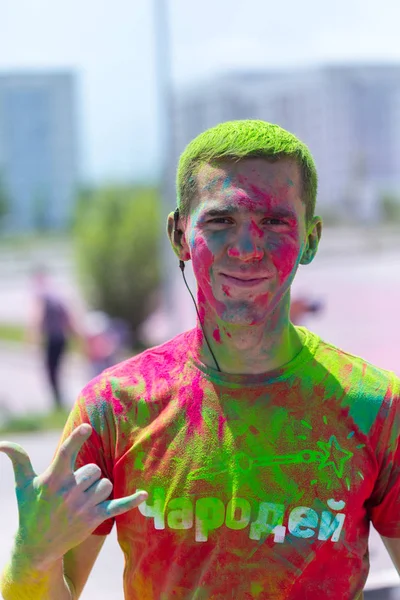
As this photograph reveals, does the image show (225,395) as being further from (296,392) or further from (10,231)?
(10,231)

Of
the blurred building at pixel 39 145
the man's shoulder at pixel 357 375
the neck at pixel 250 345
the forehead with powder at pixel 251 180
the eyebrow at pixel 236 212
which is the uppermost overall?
the forehead with powder at pixel 251 180

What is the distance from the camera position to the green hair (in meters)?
1.48

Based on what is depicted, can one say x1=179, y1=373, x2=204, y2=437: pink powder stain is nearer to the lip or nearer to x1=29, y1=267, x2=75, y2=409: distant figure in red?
the lip

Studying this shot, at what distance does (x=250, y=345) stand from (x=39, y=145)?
3187 centimetres

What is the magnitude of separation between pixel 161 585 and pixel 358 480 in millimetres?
393

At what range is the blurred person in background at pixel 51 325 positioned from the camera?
28.2ft

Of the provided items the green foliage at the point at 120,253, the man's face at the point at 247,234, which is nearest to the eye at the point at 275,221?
the man's face at the point at 247,234

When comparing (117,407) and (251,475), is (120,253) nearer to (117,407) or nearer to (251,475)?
(117,407)

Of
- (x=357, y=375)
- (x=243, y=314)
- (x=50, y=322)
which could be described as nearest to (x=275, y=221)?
(x=243, y=314)

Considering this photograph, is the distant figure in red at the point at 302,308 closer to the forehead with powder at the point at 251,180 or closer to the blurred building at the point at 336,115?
the blurred building at the point at 336,115

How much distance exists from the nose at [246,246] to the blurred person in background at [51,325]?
7.22 meters

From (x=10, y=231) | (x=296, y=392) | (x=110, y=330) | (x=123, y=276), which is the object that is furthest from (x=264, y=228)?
(x=10, y=231)

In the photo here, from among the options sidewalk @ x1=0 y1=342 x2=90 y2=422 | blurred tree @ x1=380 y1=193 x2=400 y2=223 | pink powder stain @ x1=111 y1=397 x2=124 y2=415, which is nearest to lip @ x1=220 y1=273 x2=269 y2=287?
pink powder stain @ x1=111 y1=397 x2=124 y2=415

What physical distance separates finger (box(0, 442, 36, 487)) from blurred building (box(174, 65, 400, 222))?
7.10 metres
